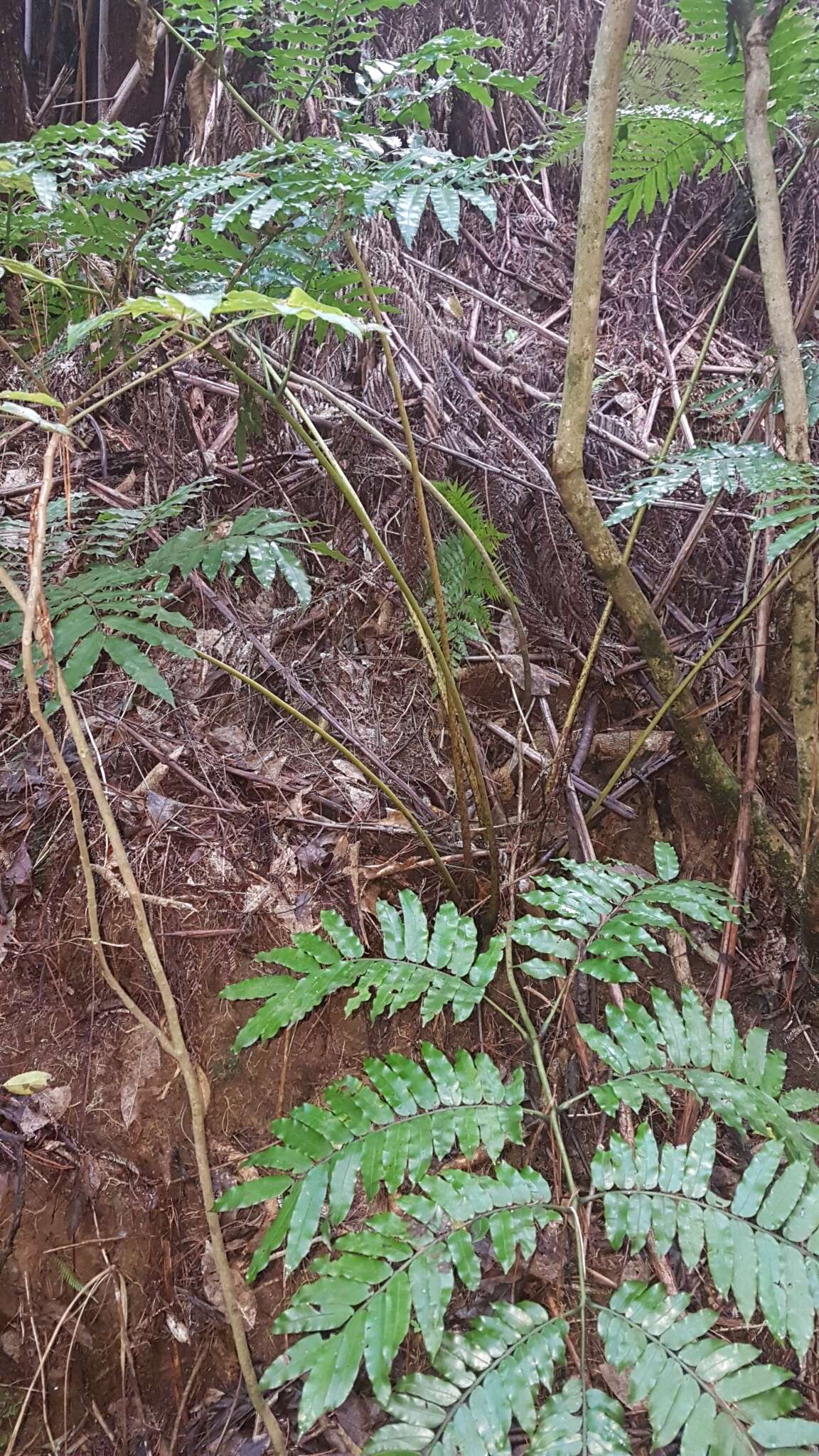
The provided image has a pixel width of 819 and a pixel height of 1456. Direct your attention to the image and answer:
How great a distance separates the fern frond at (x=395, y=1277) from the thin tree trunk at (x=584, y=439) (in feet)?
3.84

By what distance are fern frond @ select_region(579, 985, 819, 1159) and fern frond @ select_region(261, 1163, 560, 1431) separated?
0.76 ft

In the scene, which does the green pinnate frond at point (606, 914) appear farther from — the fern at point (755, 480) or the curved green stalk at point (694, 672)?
the fern at point (755, 480)

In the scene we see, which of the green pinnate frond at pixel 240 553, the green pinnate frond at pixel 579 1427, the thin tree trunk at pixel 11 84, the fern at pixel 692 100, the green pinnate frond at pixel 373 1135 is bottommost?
the green pinnate frond at pixel 579 1427

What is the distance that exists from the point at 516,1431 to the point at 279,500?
7.75 ft

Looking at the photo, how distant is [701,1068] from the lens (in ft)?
4.45

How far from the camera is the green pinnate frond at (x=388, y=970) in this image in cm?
140

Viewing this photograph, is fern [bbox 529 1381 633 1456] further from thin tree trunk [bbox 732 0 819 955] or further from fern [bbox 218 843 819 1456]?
thin tree trunk [bbox 732 0 819 955]

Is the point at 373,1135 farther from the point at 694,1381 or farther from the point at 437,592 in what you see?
the point at 437,592

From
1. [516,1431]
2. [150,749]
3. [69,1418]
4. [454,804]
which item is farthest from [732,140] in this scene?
[69,1418]

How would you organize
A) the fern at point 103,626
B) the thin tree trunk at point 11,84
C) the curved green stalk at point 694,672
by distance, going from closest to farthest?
the fern at point 103,626 → the curved green stalk at point 694,672 → the thin tree trunk at point 11,84

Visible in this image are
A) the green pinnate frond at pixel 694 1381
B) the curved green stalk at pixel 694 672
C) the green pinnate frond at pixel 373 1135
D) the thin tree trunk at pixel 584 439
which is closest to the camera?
the green pinnate frond at pixel 694 1381

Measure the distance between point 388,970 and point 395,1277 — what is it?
468 millimetres

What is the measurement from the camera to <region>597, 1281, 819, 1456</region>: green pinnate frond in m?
1.01

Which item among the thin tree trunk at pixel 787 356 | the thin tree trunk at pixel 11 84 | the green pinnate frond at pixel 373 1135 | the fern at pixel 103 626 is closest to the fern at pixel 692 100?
the thin tree trunk at pixel 787 356
